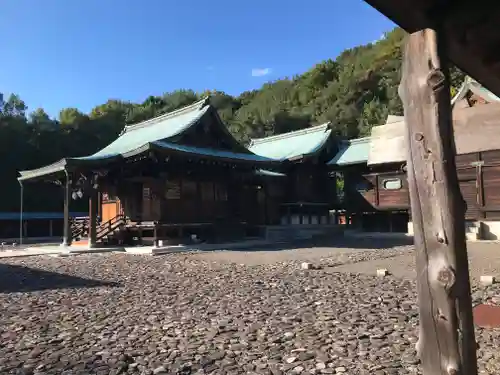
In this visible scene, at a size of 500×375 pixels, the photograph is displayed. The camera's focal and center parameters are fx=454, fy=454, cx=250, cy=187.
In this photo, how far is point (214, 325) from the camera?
17.0ft

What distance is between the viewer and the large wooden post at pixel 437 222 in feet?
6.77

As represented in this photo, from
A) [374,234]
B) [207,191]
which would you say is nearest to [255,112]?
[374,234]

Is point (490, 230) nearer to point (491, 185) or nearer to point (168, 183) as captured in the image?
point (491, 185)

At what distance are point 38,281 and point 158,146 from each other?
7590mm

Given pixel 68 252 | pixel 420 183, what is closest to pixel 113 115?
pixel 68 252

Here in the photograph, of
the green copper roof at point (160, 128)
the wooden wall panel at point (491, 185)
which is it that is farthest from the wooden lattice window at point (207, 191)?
the wooden wall panel at point (491, 185)

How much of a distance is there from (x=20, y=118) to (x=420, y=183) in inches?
1468

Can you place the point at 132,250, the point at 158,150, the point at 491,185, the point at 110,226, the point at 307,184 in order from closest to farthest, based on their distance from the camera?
the point at 158,150
the point at 132,250
the point at 491,185
the point at 110,226
the point at 307,184

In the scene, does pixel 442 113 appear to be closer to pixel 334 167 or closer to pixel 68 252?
pixel 68 252

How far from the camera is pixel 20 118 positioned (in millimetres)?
34312

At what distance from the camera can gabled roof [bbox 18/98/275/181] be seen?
16344mm

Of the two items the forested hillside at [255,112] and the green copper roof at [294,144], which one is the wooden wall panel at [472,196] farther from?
the green copper roof at [294,144]

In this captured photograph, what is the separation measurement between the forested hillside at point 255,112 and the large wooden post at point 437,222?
20.3 meters

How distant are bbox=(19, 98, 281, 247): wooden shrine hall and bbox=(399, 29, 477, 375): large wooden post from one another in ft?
46.7
